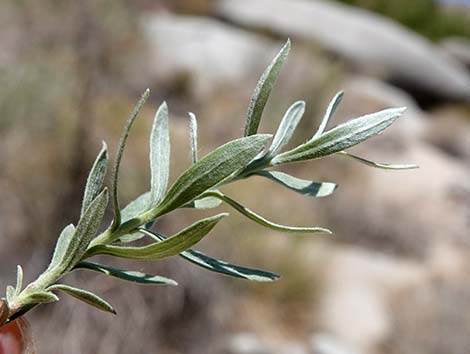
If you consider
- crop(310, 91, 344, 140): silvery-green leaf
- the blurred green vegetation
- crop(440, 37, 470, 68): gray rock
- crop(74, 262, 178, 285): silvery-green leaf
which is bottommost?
crop(440, 37, 470, 68): gray rock

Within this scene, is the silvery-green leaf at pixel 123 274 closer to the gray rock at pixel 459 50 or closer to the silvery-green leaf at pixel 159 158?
the silvery-green leaf at pixel 159 158

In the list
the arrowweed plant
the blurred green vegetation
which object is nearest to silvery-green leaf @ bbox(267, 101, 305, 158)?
the arrowweed plant

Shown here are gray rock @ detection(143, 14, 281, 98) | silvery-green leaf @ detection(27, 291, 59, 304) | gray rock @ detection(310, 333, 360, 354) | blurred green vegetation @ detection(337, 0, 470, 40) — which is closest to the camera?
silvery-green leaf @ detection(27, 291, 59, 304)

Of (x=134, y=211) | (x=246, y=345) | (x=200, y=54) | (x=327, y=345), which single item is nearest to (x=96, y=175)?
(x=134, y=211)

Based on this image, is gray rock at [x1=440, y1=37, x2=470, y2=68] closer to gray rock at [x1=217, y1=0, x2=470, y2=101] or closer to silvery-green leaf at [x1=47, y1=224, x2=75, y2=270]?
→ gray rock at [x1=217, y1=0, x2=470, y2=101]

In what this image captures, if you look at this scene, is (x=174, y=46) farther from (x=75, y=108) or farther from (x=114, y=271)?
(x=114, y=271)

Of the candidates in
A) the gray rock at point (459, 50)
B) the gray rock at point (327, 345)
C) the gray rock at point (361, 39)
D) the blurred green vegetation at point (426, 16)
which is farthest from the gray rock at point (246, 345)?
the blurred green vegetation at point (426, 16)

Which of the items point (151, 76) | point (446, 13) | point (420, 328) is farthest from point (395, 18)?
point (420, 328)

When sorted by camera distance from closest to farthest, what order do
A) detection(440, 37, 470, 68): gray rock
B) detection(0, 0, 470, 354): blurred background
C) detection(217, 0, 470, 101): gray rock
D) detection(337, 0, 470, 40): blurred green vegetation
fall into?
detection(0, 0, 470, 354): blurred background → detection(217, 0, 470, 101): gray rock → detection(440, 37, 470, 68): gray rock → detection(337, 0, 470, 40): blurred green vegetation
